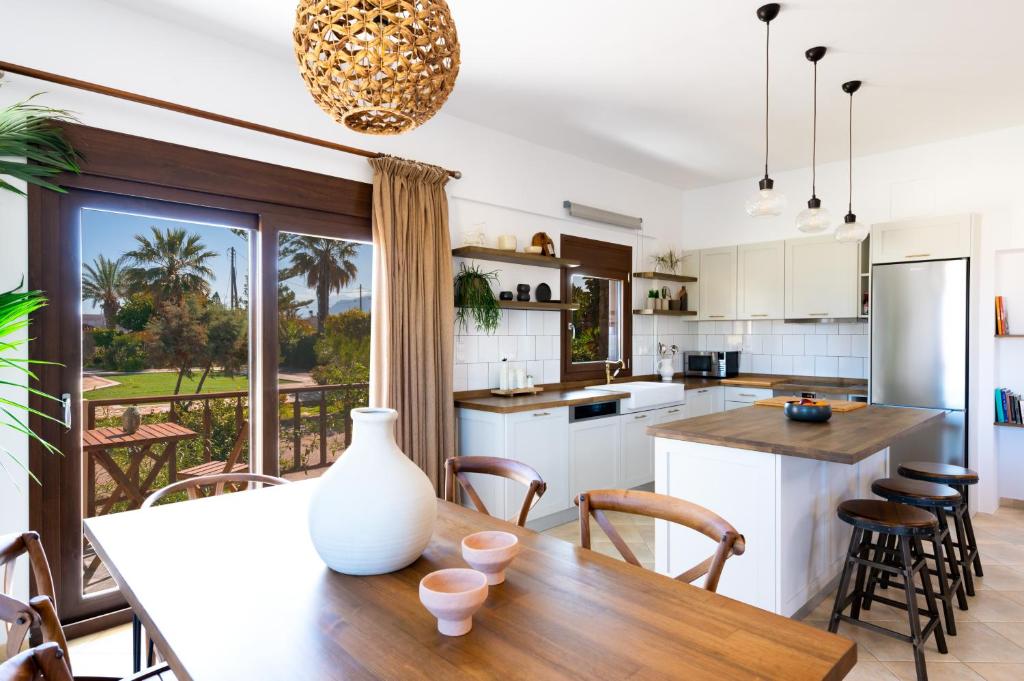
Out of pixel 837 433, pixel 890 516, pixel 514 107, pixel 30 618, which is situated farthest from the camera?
pixel 514 107

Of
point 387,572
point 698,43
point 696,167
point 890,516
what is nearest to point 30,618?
point 387,572

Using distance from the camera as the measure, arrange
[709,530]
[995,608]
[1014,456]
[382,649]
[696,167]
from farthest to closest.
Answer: [696,167]
[1014,456]
[995,608]
[709,530]
[382,649]

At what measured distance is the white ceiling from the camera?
9.49 feet

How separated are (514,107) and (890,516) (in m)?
3.23

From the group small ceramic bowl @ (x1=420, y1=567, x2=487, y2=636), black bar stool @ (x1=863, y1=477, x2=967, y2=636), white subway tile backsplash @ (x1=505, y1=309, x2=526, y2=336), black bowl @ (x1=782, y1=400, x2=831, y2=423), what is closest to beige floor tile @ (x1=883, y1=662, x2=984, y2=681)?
black bar stool @ (x1=863, y1=477, x2=967, y2=636)

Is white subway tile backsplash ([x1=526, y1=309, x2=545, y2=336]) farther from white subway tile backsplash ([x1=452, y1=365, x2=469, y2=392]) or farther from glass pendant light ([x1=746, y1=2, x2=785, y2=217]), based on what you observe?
glass pendant light ([x1=746, y1=2, x2=785, y2=217])

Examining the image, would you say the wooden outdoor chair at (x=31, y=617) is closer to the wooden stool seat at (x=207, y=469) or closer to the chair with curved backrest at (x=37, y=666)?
the chair with curved backrest at (x=37, y=666)

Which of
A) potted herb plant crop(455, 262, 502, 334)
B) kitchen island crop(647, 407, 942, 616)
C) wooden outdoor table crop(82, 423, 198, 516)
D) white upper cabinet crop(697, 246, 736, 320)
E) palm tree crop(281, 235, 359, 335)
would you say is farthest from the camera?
white upper cabinet crop(697, 246, 736, 320)

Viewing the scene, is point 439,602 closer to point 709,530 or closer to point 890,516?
point 709,530

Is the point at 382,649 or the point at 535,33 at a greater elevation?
the point at 535,33

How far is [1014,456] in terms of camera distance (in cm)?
471

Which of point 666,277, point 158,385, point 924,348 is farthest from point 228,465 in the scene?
point 924,348

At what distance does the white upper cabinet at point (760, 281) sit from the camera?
5.64m

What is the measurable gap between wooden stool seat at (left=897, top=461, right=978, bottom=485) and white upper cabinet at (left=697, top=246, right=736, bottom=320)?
285 centimetres
